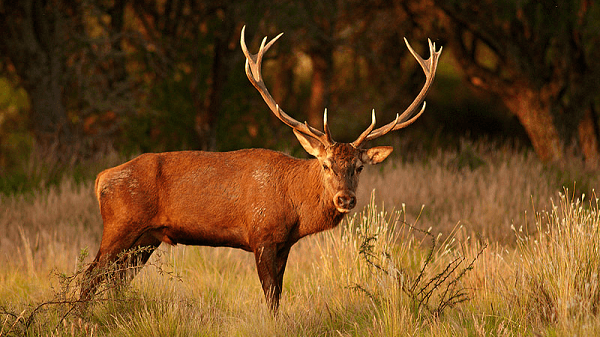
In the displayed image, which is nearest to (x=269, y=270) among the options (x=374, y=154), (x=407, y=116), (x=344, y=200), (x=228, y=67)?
(x=344, y=200)

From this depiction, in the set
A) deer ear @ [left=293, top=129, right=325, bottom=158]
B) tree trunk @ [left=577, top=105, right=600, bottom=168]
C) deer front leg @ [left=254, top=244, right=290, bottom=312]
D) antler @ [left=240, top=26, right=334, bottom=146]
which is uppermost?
antler @ [left=240, top=26, right=334, bottom=146]

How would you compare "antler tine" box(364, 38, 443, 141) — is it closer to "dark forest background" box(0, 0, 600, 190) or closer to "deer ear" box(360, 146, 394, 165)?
"deer ear" box(360, 146, 394, 165)

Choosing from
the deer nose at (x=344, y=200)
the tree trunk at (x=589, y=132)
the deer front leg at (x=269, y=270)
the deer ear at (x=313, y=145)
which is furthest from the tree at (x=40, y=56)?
the tree trunk at (x=589, y=132)

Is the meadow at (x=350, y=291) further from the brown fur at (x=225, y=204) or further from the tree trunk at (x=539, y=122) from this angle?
the tree trunk at (x=539, y=122)

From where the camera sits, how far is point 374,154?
5344mm

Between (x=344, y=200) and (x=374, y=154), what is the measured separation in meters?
0.68

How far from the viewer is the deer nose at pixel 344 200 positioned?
480 cm

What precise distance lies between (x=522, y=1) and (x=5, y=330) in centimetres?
974

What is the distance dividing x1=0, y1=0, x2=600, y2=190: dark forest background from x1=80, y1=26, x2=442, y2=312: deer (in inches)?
218

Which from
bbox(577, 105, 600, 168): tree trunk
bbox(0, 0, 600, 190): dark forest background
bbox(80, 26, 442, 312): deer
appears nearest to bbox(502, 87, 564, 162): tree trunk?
bbox(0, 0, 600, 190): dark forest background

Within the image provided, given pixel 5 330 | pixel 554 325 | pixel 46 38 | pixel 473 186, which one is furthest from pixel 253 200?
pixel 46 38

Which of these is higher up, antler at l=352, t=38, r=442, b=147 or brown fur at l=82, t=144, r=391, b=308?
Result: antler at l=352, t=38, r=442, b=147

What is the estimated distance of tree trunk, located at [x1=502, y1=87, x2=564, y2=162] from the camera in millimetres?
12898

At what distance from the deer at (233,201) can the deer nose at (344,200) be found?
22 centimetres
